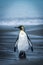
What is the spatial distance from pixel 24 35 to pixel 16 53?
20 cm

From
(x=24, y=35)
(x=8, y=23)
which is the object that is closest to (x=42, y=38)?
(x=24, y=35)

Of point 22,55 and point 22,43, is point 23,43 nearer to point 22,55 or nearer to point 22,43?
point 22,43

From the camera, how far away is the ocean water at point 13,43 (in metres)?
2.77

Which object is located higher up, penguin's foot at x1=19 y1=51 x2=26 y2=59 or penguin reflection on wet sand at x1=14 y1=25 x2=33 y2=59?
penguin reflection on wet sand at x1=14 y1=25 x2=33 y2=59

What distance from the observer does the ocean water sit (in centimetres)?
277

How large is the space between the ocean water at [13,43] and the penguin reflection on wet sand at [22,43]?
0.11 ft

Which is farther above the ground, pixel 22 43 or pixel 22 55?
pixel 22 43

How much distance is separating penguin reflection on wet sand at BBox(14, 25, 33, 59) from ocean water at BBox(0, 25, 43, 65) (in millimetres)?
32

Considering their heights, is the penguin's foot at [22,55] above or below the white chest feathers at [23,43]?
below

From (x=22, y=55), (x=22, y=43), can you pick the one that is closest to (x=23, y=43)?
(x=22, y=43)

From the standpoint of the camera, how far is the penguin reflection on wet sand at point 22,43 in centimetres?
279

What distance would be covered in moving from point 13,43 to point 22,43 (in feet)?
0.31

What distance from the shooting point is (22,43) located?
2822mm

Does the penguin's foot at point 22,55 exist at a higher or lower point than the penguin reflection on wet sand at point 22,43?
lower
